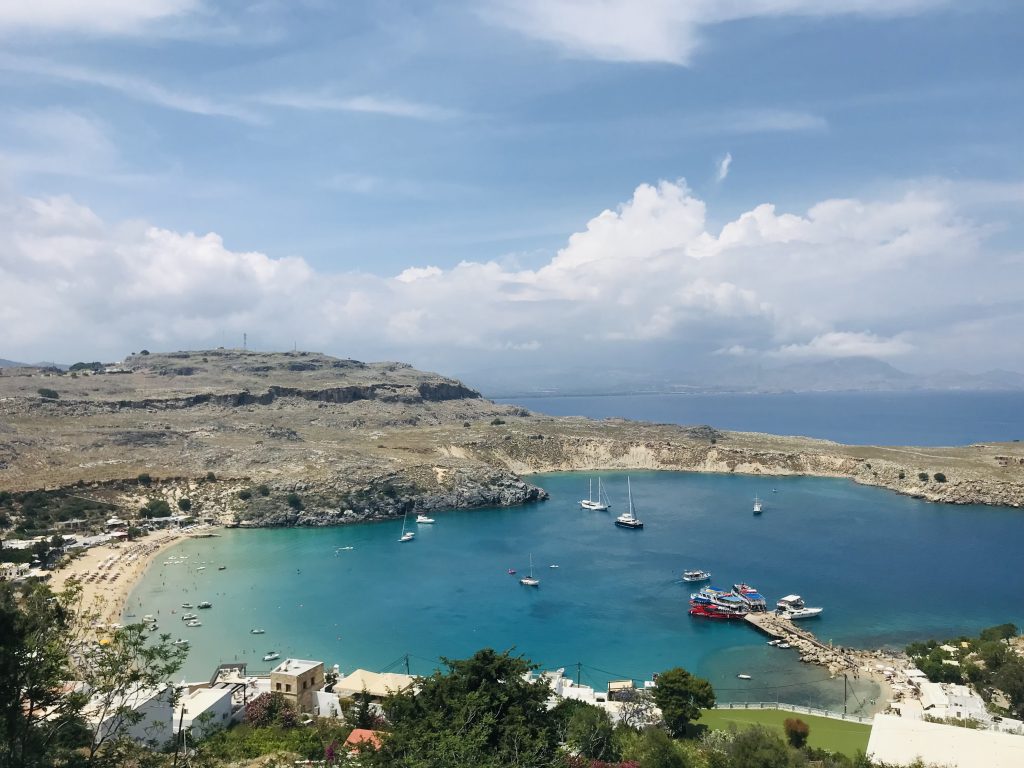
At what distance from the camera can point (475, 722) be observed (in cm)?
1903

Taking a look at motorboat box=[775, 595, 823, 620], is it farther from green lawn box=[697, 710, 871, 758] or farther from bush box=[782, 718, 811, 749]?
bush box=[782, 718, 811, 749]

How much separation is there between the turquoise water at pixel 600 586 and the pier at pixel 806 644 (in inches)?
30.7

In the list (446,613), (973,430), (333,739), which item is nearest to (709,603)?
(446,613)

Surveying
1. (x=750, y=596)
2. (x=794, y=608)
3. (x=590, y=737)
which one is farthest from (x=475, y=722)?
(x=750, y=596)

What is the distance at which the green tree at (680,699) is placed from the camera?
28.0m

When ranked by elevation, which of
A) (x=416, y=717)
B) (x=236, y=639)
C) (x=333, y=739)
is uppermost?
(x=416, y=717)

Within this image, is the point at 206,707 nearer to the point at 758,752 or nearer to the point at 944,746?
the point at 758,752

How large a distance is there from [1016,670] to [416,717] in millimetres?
25376

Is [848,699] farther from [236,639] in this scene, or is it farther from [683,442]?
[683,442]

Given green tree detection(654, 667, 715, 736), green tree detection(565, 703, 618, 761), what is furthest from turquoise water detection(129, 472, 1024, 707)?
green tree detection(565, 703, 618, 761)

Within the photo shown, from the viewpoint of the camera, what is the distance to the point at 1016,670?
2841 cm

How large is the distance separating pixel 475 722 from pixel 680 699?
12.7 m

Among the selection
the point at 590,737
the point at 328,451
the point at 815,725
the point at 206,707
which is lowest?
the point at 815,725

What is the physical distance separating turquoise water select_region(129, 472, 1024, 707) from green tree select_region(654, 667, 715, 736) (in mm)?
5899
